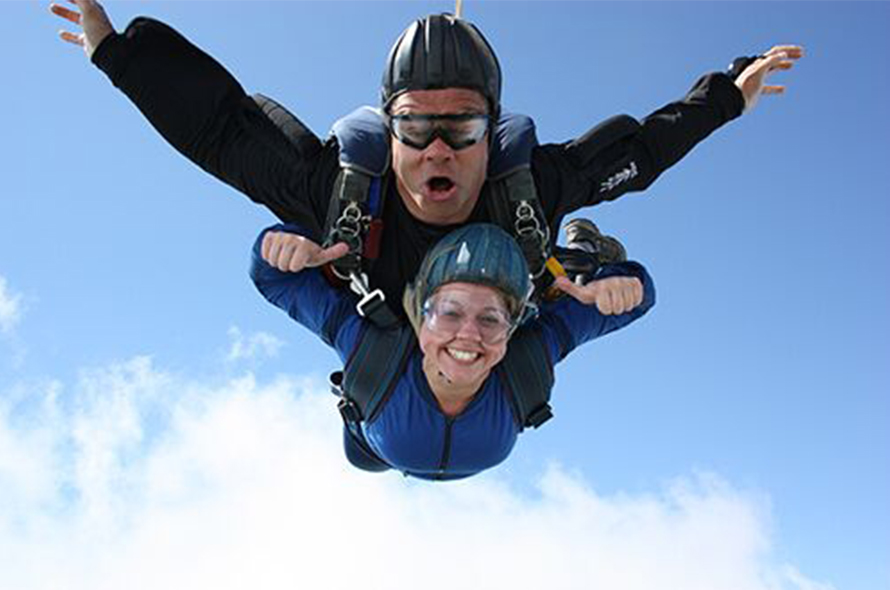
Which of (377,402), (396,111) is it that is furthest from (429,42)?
(377,402)

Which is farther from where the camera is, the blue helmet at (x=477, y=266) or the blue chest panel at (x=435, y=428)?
the blue chest panel at (x=435, y=428)

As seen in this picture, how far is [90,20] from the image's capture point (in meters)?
4.52

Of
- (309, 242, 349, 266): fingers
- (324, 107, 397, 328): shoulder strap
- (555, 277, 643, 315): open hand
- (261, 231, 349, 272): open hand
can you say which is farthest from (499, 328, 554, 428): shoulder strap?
(261, 231, 349, 272): open hand

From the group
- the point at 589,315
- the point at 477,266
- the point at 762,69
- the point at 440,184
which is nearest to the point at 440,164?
the point at 440,184

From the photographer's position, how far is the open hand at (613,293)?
3895 millimetres

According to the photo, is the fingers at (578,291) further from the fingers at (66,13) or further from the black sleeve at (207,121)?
the fingers at (66,13)

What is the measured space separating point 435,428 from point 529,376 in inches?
20.4

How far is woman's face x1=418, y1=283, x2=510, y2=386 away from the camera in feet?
12.6

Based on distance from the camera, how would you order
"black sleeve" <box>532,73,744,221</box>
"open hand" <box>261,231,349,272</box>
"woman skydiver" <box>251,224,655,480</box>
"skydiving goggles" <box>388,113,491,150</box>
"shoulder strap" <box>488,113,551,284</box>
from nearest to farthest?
"open hand" <box>261,231,349,272</box> → "woman skydiver" <box>251,224,655,480</box> → "skydiving goggles" <box>388,113,491,150</box> → "shoulder strap" <box>488,113,551,284</box> → "black sleeve" <box>532,73,744,221</box>

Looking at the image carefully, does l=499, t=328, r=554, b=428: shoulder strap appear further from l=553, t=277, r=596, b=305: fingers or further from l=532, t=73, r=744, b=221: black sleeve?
l=532, t=73, r=744, b=221: black sleeve

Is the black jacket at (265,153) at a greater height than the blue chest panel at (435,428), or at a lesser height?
greater

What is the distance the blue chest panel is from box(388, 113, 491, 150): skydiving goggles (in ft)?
3.28

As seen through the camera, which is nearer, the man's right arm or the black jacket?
the man's right arm

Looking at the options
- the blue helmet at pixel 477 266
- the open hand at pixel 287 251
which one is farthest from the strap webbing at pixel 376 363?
the open hand at pixel 287 251
